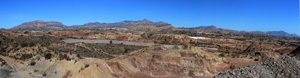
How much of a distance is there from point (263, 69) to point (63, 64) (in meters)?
17.6

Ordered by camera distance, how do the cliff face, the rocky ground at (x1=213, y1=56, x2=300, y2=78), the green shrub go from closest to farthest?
the rocky ground at (x1=213, y1=56, x2=300, y2=78) → the cliff face → the green shrub

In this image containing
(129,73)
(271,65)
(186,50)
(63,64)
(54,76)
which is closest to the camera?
(271,65)

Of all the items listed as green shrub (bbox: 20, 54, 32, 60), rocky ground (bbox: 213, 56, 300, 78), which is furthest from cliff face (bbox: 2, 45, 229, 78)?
rocky ground (bbox: 213, 56, 300, 78)

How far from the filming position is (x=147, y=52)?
2344 centimetres

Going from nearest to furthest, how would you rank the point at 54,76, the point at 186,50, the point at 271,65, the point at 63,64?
the point at 271,65, the point at 54,76, the point at 63,64, the point at 186,50

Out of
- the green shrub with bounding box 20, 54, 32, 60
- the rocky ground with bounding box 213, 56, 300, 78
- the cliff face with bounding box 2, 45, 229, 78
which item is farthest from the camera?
the green shrub with bounding box 20, 54, 32, 60

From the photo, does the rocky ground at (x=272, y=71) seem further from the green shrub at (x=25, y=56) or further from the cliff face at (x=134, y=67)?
the green shrub at (x=25, y=56)

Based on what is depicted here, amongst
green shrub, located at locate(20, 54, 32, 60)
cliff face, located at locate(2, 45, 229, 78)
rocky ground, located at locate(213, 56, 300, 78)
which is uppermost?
rocky ground, located at locate(213, 56, 300, 78)

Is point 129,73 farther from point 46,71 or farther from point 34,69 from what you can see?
point 34,69

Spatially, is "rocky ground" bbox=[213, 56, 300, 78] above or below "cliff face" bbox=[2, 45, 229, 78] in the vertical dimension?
above

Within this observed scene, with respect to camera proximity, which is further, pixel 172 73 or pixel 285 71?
pixel 172 73

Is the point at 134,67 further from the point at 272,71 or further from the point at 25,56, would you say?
the point at 25,56

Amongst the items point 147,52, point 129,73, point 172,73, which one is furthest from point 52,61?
point 172,73

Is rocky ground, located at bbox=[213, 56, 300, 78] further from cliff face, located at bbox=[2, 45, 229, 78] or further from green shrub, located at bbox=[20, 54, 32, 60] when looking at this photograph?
green shrub, located at bbox=[20, 54, 32, 60]
